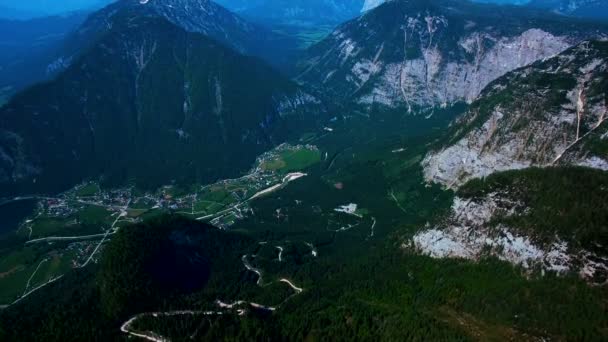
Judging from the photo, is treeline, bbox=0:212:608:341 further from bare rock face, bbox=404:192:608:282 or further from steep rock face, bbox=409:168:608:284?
steep rock face, bbox=409:168:608:284

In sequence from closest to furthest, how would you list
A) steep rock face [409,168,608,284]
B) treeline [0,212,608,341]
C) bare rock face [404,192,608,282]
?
treeline [0,212,608,341] < bare rock face [404,192,608,282] < steep rock face [409,168,608,284]

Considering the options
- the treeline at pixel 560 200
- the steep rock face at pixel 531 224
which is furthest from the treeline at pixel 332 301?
the treeline at pixel 560 200

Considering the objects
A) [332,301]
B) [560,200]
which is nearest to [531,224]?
[560,200]

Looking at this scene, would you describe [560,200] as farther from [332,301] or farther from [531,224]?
[332,301]

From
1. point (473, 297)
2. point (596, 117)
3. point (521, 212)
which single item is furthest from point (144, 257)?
point (596, 117)

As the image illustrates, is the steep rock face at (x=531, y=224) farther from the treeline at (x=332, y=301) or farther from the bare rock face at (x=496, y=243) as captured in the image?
the treeline at (x=332, y=301)

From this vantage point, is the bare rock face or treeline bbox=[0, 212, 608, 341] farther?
the bare rock face

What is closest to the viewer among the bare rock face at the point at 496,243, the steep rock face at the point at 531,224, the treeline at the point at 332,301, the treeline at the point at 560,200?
the treeline at the point at 332,301

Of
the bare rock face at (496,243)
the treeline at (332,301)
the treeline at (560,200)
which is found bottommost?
the treeline at (332,301)

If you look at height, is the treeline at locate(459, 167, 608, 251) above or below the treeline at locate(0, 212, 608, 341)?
above

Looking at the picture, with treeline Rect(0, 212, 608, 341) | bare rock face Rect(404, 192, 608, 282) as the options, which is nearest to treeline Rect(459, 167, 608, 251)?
bare rock face Rect(404, 192, 608, 282)

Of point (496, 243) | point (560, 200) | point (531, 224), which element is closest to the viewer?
point (531, 224)

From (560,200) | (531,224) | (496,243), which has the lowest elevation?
(496,243)
